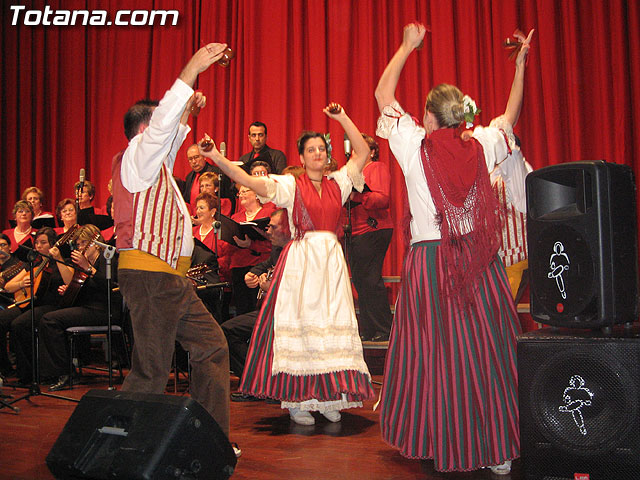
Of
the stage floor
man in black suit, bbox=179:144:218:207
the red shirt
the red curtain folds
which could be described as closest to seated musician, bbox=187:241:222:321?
the stage floor

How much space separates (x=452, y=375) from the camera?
8.29 ft

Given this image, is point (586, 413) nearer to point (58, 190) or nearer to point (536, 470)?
point (536, 470)

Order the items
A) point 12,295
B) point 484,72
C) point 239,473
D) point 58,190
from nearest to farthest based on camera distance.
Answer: point 239,473, point 12,295, point 484,72, point 58,190

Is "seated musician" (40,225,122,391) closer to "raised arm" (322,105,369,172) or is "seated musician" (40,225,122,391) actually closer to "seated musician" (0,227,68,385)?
"seated musician" (0,227,68,385)

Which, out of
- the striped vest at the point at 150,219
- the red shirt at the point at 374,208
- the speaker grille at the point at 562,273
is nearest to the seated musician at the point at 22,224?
the red shirt at the point at 374,208

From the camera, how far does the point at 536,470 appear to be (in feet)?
6.98

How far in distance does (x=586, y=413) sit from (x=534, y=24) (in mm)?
5097

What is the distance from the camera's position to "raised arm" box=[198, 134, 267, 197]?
306 cm

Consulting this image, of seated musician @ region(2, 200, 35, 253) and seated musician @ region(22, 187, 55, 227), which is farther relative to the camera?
seated musician @ region(22, 187, 55, 227)

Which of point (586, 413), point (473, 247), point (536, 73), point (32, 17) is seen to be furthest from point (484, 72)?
point (32, 17)

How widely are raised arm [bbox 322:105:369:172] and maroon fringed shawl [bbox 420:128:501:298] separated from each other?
86cm

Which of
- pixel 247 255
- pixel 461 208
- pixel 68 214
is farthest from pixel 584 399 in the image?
pixel 68 214

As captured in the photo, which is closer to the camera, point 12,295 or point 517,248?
point 517,248

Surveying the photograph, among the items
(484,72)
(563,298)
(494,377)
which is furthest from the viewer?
(484,72)
